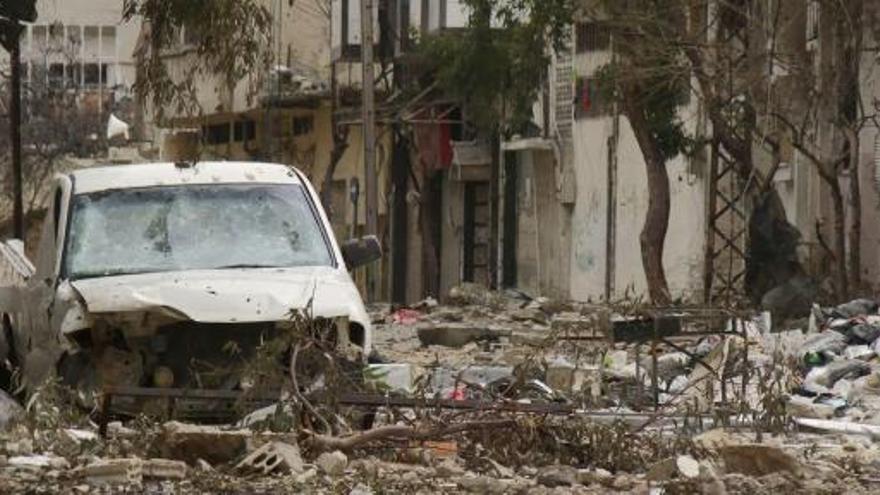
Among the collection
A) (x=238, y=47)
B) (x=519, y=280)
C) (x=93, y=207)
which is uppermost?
(x=238, y=47)

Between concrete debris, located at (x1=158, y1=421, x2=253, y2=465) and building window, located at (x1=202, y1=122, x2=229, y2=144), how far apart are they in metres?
48.2

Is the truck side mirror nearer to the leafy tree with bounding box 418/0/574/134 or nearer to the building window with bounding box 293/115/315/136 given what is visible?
the leafy tree with bounding box 418/0/574/134

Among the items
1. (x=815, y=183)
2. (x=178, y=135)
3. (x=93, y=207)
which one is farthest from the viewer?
(x=178, y=135)

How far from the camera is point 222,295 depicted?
1342cm

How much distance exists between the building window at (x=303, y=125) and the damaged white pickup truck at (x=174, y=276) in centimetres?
3844

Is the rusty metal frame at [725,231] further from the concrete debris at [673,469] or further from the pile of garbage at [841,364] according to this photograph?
the concrete debris at [673,469]

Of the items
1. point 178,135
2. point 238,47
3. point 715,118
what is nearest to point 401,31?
point 178,135

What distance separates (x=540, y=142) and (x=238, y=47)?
2868cm

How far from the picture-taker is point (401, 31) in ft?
154

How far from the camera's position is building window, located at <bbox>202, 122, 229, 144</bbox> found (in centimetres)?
5953

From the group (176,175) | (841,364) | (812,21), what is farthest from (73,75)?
(176,175)

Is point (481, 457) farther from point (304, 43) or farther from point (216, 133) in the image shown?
point (216, 133)

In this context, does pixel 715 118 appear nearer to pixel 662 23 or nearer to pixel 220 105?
pixel 662 23

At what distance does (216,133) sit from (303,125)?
572 centimetres
